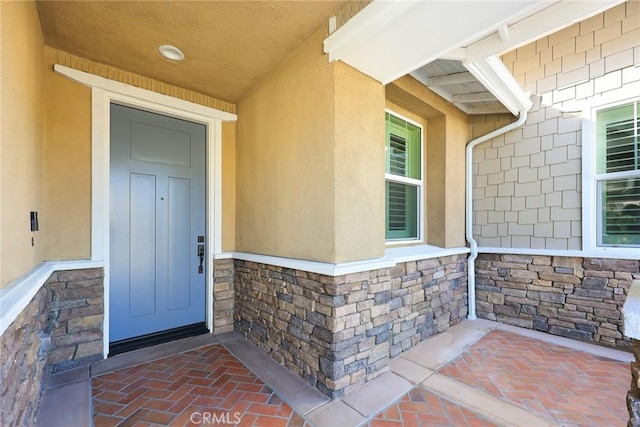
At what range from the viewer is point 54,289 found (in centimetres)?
245

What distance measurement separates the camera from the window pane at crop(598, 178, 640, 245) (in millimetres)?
3006

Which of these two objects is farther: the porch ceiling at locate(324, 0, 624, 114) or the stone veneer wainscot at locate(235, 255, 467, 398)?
the stone veneer wainscot at locate(235, 255, 467, 398)

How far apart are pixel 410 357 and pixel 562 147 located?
313 centimetres

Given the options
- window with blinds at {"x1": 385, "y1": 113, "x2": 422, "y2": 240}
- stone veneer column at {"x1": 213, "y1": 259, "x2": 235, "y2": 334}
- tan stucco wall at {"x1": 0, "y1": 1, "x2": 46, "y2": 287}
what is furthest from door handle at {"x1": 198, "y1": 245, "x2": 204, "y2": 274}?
window with blinds at {"x1": 385, "y1": 113, "x2": 422, "y2": 240}

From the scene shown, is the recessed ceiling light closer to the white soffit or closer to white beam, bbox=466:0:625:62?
the white soffit

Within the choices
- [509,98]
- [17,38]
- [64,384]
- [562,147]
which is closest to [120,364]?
[64,384]

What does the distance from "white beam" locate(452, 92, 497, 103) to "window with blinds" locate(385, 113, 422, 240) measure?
23.6 inches

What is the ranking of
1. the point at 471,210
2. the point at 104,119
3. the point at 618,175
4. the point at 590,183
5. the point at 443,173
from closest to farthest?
the point at 104,119 < the point at 618,175 < the point at 590,183 < the point at 443,173 < the point at 471,210

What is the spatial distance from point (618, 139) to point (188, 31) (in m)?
4.60

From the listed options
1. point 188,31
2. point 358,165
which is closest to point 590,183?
point 358,165

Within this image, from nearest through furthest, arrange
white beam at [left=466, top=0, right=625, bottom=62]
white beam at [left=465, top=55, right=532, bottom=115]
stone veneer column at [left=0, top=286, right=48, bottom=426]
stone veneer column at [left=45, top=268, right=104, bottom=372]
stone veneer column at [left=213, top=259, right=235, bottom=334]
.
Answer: stone veneer column at [left=0, top=286, right=48, bottom=426] → white beam at [left=466, top=0, right=625, bottom=62] → stone veneer column at [left=45, top=268, right=104, bottom=372] → white beam at [left=465, top=55, right=532, bottom=115] → stone veneer column at [left=213, top=259, right=235, bottom=334]

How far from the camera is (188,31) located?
7.40 ft

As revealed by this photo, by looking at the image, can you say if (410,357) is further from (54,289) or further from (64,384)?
(54,289)

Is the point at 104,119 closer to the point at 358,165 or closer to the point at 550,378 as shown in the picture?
the point at 358,165
